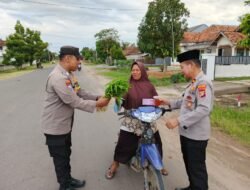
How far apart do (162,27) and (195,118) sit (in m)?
23.8

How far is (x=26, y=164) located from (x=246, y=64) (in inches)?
705

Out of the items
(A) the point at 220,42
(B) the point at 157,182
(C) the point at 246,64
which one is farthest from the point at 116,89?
(A) the point at 220,42

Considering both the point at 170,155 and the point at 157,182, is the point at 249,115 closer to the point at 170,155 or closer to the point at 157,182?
the point at 170,155

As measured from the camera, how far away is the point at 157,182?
2914mm

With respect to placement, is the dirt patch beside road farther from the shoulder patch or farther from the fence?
the fence

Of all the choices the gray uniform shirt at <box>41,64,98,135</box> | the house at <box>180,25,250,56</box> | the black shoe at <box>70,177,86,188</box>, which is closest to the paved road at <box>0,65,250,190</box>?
the black shoe at <box>70,177,86,188</box>

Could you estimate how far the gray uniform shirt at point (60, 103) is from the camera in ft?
9.57

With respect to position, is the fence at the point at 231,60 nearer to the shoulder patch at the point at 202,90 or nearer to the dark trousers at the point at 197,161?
the dark trousers at the point at 197,161

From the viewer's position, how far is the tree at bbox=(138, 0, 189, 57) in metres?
24.8

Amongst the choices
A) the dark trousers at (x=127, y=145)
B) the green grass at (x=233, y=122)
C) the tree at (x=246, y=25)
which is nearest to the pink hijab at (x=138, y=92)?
the dark trousers at (x=127, y=145)

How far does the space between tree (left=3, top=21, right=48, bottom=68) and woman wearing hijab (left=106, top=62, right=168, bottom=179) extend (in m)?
44.1

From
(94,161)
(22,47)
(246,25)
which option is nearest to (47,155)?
(94,161)

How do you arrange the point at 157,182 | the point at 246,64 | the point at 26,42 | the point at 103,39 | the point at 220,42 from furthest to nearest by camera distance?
the point at 103,39 < the point at 26,42 < the point at 220,42 < the point at 246,64 < the point at 157,182

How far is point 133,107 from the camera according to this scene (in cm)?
348
